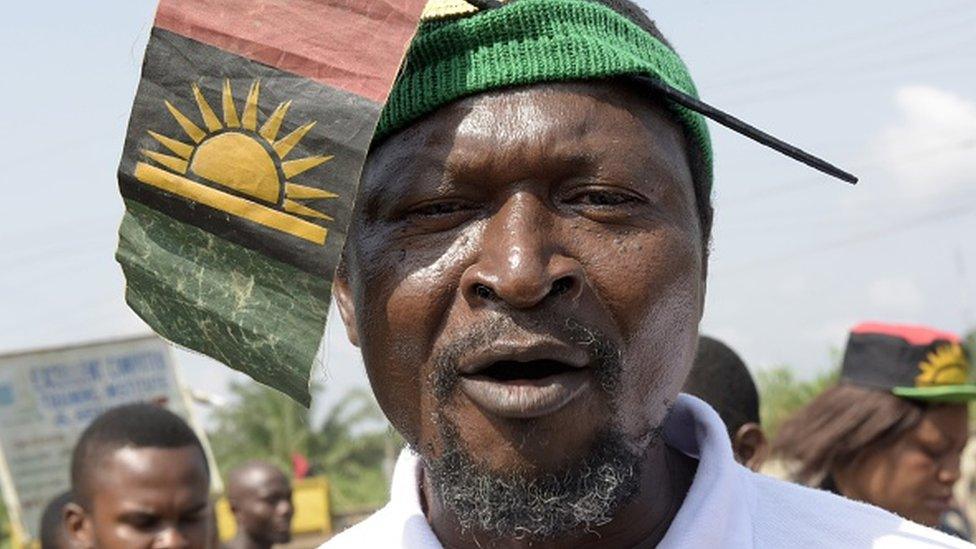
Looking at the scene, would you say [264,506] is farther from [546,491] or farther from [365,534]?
[546,491]

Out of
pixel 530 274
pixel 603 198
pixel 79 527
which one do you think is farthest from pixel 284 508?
pixel 530 274

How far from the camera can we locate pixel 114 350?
14148 mm

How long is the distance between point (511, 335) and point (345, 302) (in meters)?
0.51

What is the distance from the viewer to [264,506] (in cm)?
1030

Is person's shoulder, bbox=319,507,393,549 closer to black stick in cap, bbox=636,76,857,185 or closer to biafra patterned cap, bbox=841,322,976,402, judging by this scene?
black stick in cap, bbox=636,76,857,185

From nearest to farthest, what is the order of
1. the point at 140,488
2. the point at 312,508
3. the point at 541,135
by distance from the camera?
the point at 541,135
the point at 140,488
the point at 312,508

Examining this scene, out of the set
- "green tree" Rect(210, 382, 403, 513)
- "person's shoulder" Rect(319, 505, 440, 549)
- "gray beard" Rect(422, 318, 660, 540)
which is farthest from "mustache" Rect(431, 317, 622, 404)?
"green tree" Rect(210, 382, 403, 513)

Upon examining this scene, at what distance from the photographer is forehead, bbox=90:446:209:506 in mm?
5996

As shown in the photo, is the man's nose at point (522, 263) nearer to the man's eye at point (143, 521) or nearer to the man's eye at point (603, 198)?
the man's eye at point (603, 198)

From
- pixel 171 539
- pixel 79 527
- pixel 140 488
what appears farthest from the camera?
pixel 79 527

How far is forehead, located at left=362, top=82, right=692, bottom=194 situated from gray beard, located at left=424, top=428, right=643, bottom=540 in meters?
0.35

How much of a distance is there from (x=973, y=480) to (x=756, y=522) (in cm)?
978

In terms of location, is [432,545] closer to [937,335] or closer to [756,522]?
Answer: [756,522]

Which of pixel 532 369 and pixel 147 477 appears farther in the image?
pixel 147 477
